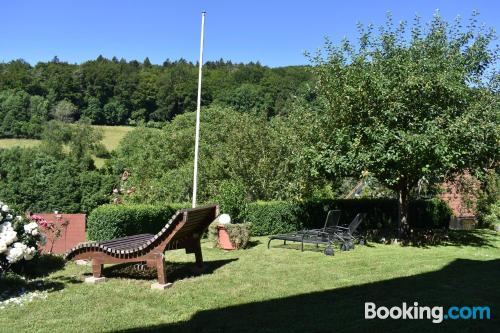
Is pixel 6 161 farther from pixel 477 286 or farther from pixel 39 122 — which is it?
pixel 477 286

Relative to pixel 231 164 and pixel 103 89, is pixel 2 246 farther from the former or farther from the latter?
pixel 103 89

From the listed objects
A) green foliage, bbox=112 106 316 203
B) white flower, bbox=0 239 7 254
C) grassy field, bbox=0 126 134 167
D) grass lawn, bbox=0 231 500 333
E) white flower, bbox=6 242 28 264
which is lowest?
grass lawn, bbox=0 231 500 333

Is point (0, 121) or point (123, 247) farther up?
point (0, 121)

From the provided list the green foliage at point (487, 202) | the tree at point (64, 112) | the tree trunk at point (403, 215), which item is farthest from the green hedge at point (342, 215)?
the tree at point (64, 112)

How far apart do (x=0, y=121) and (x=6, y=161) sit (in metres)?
17.6

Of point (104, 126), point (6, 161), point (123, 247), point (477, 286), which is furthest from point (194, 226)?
point (104, 126)

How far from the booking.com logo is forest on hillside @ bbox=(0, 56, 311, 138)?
178 ft

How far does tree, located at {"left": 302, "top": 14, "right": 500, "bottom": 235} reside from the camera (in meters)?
11.5

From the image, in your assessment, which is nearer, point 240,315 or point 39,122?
point 240,315

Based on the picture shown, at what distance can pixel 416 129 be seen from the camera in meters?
→ 11.8

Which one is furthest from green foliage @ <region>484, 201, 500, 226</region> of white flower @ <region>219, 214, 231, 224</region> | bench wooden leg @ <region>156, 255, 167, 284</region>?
bench wooden leg @ <region>156, 255, 167, 284</region>

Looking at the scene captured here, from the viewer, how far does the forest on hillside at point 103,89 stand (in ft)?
205

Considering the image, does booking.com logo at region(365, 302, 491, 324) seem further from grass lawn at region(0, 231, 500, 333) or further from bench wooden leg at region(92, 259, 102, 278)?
bench wooden leg at region(92, 259, 102, 278)

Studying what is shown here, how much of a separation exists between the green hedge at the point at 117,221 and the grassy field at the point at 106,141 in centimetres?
5046
